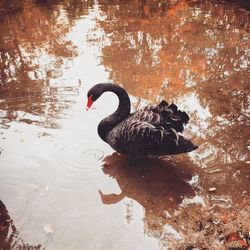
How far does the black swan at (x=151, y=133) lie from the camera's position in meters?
3.66

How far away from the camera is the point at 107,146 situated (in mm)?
4414

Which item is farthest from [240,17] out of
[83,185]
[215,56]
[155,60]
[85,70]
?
[83,185]

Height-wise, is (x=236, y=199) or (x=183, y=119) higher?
(x=183, y=119)

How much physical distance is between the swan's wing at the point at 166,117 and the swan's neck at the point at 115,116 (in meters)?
0.37

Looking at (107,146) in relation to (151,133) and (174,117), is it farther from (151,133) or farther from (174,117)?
(174,117)

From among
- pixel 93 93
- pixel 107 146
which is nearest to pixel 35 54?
pixel 93 93

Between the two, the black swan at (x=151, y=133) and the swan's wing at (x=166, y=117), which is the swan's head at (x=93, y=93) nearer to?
the black swan at (x=151, y=133)

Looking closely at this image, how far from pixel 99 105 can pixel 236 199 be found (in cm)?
265

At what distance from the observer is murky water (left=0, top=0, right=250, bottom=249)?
3.23 meters

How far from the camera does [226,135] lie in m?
4.45

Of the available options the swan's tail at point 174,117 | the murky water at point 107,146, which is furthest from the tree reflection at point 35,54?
the swan's tail at point 174,117

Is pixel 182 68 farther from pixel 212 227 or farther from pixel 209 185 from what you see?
pixel 212 227

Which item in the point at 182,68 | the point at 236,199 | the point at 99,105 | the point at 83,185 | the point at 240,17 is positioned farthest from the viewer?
the point at 240,17

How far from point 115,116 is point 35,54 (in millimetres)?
3705
